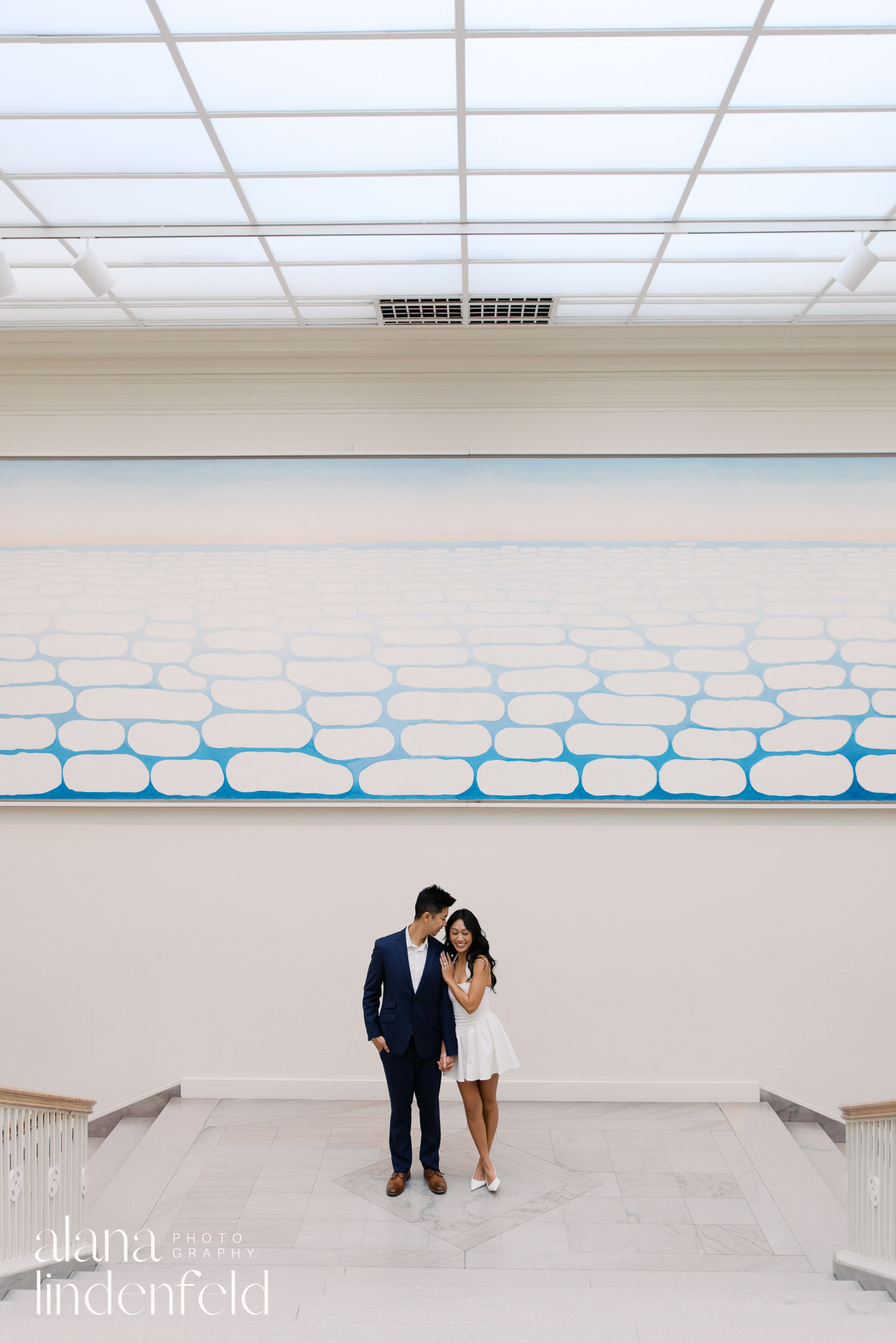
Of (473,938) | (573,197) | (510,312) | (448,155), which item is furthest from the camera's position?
(510,312)

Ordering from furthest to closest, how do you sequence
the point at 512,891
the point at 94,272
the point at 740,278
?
1. the point at 512,891
2. the point at 740,278
3. the point at 94,272

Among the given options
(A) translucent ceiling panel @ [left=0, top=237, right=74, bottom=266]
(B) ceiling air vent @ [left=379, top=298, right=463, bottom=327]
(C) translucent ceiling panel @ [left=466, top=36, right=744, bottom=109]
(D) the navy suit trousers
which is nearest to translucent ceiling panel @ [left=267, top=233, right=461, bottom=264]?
(B) ceiling air vent @ [left=379, top=298, right=463, bottom=327]

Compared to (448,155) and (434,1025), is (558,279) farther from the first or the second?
(434,1025)

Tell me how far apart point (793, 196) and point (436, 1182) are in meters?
5.78

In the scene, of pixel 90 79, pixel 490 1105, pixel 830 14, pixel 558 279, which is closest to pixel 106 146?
pixel 90 79

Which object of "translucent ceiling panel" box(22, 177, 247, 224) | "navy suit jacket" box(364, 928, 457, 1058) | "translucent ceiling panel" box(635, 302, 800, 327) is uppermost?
"translucent ceiling panel" box(22, 177, 247, 224)

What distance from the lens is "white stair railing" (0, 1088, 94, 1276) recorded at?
3.77 meters

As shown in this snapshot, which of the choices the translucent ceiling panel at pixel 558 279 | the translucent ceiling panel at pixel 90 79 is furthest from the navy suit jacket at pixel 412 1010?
the translucent ceiling panel at pixel 90 79

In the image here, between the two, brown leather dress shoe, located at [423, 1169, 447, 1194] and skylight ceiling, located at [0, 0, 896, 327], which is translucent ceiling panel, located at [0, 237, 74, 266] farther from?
brown leather dress shoe, located at [423, 1169, 447, 1194]

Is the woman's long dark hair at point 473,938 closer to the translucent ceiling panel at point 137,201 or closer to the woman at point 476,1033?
the woman at point 476,1033

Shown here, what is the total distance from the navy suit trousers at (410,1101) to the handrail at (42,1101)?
1.55 meters

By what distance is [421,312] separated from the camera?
582 centimetres

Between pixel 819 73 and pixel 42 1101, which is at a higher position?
pixel 819 73

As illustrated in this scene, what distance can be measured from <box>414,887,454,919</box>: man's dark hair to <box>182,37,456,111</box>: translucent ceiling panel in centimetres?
389
